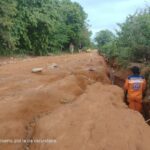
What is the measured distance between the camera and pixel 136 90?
10234 millimetres

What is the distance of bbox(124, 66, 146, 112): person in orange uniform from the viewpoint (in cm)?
1018

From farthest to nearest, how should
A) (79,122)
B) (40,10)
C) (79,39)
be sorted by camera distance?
(79,39), (40,10), (79,122)

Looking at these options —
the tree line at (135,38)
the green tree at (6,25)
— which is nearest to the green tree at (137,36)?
the tree line at (135,38)

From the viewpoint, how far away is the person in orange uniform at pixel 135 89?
1018cm

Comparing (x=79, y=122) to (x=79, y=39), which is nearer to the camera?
(x=79, y=122)

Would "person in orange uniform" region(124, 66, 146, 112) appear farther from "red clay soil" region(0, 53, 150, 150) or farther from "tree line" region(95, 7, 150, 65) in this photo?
"tree line" region(95, 7, 150, 65)

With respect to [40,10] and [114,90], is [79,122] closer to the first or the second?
[114,90]

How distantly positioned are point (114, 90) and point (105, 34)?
56.6 metres

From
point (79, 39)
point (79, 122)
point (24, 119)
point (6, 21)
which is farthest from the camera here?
point (79, 39)

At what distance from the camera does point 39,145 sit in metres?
6.57

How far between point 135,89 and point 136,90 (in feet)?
0.13

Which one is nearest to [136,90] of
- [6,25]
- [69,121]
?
[69,121]

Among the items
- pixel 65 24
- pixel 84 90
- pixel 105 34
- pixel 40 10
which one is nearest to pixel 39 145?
pixel 84 90

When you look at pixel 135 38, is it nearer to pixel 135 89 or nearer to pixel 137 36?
pixel 137 36
